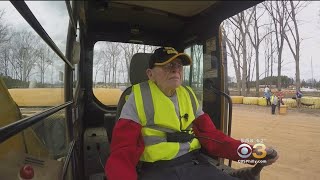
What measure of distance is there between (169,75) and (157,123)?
0.37m

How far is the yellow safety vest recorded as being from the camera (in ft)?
7.61

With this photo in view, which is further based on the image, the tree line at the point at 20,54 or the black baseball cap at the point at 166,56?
the black baseball cap at the point at 166,56

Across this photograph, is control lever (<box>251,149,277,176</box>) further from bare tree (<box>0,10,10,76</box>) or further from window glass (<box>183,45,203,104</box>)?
bare tree (<box>0,10,10,76</box>)

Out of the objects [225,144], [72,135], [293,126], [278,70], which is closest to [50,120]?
[72,135]

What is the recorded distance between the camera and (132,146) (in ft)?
7.20

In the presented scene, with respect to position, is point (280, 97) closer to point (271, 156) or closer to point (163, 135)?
point (271, 156)

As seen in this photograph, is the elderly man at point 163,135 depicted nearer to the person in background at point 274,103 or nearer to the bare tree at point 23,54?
the bare tree at point 23,54

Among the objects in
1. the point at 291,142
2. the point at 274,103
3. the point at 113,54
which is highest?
the point at 113,54

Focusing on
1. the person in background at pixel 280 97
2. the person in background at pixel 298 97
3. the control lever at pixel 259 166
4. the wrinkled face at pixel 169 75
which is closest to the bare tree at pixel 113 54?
the wrinkled face at pixel 169 75

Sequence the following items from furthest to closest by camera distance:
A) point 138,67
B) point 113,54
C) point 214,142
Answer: point 113,54, point 138,67, point 214,142

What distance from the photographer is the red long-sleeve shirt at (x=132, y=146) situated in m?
2.06

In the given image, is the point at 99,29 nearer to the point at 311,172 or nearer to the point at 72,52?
the point at 72,52

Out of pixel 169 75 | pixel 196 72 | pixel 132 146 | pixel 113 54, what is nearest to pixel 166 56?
pixel 169 75

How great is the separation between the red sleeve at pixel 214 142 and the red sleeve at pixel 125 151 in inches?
22.8
